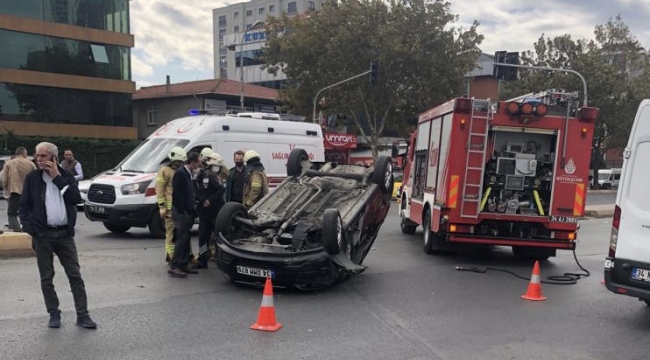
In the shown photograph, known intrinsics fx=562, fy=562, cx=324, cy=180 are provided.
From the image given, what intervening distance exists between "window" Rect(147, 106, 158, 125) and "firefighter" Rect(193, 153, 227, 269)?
38189 millimetres

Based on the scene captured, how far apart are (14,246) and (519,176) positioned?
27.1 feet

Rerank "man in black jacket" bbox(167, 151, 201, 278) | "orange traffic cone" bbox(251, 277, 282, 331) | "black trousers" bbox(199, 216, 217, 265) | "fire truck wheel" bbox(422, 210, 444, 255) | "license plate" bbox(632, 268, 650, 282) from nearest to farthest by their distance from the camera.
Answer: "orange traffic cone" bbox(251, 277, 282, 331), "license plate" bbox(632, 268, 650, 282), "man in black jacket" bbox(167, 151, 201, 278), "black trousers" bbox(199, 216, 217, 265), "fire truck wheel" bbox(422, 210, 444, 255)

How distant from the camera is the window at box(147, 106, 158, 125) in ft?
147

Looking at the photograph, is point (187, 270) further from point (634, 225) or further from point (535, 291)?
point (634, 225)

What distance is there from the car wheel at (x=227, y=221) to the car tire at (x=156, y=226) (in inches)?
163

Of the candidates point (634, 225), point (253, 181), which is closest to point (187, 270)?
point (253, 181)

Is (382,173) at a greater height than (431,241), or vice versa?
(382,173)

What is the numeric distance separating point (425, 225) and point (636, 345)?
17.6ft

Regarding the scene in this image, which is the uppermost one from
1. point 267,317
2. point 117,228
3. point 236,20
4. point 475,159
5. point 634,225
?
point 236,20

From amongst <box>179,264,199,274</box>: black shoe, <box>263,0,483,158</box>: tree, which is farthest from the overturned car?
<box>263,0,483,158</box>: tree

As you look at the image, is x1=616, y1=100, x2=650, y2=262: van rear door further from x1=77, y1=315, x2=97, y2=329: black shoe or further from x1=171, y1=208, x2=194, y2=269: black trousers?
x1=77, y1=315, x2=97, y2=329: black shoe

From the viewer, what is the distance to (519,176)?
9.45 m

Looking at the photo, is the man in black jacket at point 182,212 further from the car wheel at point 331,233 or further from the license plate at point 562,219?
the license plate at point 562,219

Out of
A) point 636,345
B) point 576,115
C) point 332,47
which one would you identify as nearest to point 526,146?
point 576,115
